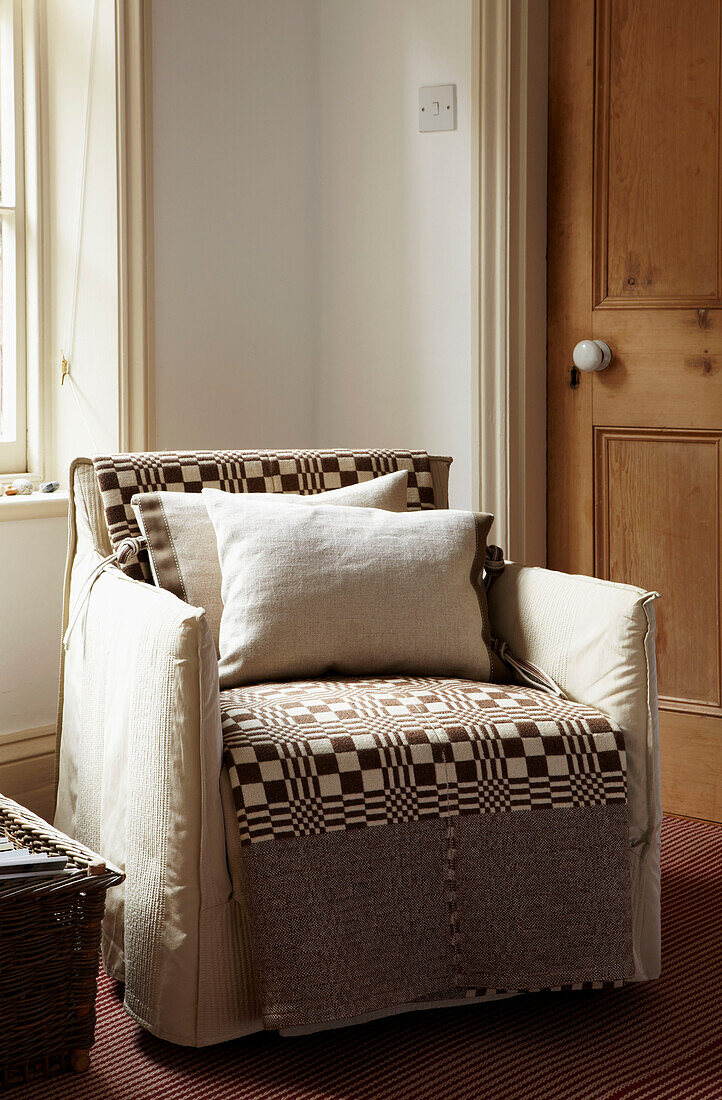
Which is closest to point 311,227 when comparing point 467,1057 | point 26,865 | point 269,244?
point 269,244

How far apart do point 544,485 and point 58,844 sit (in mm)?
1604

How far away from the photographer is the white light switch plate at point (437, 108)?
271cm

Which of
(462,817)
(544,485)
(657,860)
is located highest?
(544,485)

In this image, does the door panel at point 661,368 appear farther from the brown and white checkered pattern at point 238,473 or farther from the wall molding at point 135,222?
the wall molding at point 135,222

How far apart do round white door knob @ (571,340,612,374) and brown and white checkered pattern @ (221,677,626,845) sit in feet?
3.81

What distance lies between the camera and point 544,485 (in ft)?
9.05

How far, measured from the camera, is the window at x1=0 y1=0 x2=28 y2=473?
8.05 ft

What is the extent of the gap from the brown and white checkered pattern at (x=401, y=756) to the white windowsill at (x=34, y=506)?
2.91 feet

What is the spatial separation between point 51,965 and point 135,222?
1.62m

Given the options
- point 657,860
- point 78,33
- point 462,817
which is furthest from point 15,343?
point 657,860

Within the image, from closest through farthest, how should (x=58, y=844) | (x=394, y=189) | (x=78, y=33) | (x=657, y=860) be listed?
(x=58, y=844), (x=657, y=860), (x=78, y=33), (x=394, y=189)

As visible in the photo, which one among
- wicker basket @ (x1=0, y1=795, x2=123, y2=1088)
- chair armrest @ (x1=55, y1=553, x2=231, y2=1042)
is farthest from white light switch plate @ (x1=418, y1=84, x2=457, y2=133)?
wicker basket @ (x1=0, y1=795, x2=123, y2=1088)

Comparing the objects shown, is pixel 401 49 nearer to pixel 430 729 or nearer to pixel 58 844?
pixel 430 729

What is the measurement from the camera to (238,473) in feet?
6.86
